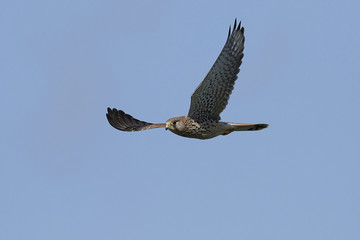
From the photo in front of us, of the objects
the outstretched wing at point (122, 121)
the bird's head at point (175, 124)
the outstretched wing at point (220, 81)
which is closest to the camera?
the outstretched wing at point (220, 81)

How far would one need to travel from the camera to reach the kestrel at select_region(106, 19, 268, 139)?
51.4 ft

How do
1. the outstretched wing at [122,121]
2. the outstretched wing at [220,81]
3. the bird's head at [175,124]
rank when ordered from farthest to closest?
the outstretched wing at [122,121] → the bird's head at [175,124] → the outstretched wing at [220,81]

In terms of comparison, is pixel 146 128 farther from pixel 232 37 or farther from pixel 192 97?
pixel 232 37

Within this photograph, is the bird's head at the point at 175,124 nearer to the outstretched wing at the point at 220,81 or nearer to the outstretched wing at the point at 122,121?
the outstretched wing at the point at 220,81

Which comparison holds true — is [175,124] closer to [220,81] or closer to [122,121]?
[220,81]

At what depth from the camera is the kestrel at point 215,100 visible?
15.7 metres

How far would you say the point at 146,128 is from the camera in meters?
18.0

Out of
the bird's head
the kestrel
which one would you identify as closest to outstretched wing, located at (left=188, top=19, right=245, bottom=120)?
the kestrel

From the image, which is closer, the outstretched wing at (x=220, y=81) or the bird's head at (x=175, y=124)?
the outstretched wing at (x=220, y=81)

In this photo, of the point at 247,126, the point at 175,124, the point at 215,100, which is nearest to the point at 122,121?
the point at 175,124

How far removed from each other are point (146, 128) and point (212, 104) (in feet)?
8.20

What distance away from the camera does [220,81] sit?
15805mm

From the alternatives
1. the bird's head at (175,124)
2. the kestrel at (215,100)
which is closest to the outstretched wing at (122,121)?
the kestrel at (215,100)

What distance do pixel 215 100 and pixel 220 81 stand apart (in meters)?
0.51
